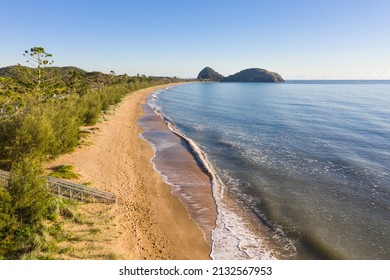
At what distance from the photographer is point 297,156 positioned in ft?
102

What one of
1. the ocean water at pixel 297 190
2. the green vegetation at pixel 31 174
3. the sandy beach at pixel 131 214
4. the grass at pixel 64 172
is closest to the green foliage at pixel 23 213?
the green vegetation at pixel 31 174

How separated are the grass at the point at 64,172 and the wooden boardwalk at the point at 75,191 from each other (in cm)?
281

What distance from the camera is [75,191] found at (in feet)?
58.9

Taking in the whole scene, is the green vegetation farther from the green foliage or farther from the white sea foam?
the white sea foam

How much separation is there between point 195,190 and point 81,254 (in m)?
10.7

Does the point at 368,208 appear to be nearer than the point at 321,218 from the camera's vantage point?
No

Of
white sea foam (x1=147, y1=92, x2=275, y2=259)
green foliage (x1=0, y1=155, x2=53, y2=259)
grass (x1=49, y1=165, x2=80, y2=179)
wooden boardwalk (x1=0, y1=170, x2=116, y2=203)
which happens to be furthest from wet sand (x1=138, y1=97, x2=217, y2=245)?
green foliage (x1=0, y1=155, x2=53, y2=259)

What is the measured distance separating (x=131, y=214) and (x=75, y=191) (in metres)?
4.05

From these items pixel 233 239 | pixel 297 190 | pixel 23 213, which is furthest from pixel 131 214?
pixel 297 190

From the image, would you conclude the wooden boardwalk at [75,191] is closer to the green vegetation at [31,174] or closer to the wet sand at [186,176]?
the green vegetation at [31,174]
